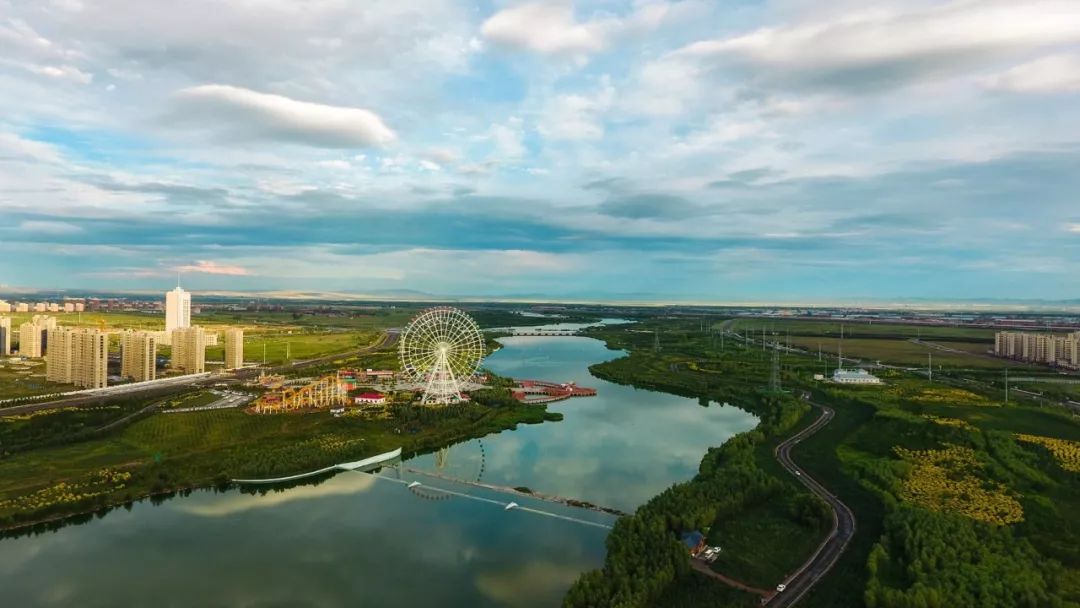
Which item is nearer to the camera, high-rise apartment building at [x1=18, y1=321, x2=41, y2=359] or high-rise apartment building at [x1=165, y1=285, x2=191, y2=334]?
high-rise apartment building at [x1=18, y1=321, x2=41, y2=359]

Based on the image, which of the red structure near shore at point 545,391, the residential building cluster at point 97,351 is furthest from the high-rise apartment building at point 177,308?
the red structure near shore at point 545,391

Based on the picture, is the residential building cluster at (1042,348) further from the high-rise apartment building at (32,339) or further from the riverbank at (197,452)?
the high-rise apartment building at (32,339)

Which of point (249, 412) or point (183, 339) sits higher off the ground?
point (183, 339)

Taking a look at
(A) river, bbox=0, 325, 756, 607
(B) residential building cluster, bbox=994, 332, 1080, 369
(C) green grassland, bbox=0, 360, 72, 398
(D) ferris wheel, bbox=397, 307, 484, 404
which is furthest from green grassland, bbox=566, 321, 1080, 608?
(C) green grassland, bbox=0, 360, 72, 398

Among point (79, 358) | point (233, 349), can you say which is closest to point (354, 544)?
point (79, 358)

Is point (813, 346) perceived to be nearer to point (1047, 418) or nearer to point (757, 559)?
point (1047, 418)

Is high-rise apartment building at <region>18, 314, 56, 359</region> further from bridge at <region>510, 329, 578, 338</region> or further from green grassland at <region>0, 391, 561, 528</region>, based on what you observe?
bridge at <region>510, 329, 578, 338</region>

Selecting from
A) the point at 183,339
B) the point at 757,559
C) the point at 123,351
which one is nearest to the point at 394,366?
the point at 183,339
